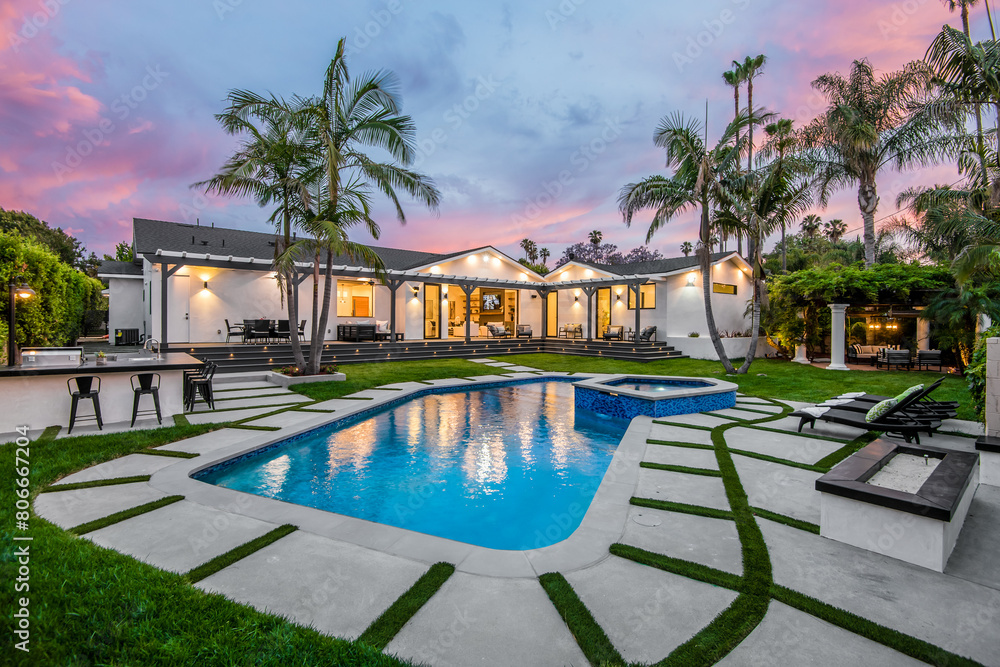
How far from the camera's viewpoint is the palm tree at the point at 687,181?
11727mm

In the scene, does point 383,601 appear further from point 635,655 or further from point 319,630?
point 635,655

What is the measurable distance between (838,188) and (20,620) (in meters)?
22.4

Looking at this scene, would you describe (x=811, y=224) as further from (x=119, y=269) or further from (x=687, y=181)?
(x=119, y=269)

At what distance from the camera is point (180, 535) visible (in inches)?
128

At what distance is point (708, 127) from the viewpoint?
11.8 metres

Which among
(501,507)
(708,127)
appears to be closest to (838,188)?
(708,127)

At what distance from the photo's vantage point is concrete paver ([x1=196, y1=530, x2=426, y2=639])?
2.35 meters

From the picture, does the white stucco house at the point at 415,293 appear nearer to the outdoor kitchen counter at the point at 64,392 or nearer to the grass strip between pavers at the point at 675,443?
the outdoor kitchen counter at the point at 64,392

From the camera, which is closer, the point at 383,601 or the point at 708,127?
the point at 383,601

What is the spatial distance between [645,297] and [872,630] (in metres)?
19.0

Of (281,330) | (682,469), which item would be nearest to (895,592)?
(682,469)

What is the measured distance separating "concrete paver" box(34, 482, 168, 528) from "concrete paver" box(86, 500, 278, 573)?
34cm

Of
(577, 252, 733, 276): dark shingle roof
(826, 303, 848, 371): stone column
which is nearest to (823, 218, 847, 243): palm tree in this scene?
(577, 252, 733, 276): dark shingle roof

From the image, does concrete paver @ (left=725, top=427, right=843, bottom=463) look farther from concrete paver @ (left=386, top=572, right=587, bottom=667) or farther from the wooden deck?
the wooden deck
